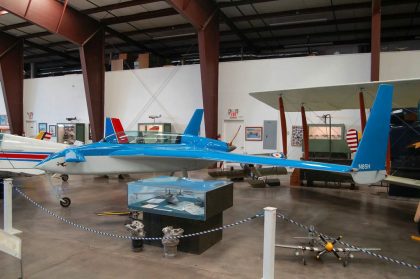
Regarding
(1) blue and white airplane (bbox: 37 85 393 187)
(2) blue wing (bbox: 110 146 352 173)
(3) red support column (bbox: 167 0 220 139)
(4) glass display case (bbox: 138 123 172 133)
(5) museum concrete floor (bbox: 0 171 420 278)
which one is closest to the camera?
(5) museum concrete floor (bbox: 0 171 420 278)

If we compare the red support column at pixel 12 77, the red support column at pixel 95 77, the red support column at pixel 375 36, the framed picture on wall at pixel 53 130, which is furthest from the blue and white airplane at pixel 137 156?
the red support column at pixel 12 77

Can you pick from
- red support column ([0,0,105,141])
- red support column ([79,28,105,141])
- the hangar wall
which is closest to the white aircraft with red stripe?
red support column ([0,0,105,141])

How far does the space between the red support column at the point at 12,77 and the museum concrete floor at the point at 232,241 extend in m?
→ 12.0

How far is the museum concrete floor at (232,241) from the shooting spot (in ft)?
13.5

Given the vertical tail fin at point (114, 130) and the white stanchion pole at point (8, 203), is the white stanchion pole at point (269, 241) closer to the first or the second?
the white stanchion pole at point (8, 203)

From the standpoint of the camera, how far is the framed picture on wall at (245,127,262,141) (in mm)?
15086

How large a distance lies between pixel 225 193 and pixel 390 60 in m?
11.2

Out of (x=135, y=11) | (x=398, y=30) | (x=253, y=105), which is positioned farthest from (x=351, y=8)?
(x=135, y=11)

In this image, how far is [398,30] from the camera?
1661cm

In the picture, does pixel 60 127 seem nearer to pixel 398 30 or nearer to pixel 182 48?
pixel 182 48

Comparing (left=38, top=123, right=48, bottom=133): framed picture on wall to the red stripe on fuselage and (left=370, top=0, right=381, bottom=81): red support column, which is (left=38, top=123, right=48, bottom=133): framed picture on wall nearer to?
the red stripe on fuselage

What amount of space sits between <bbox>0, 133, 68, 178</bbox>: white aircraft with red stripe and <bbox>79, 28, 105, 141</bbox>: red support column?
25.8 ft

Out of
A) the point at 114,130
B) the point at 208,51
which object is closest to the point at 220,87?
the point at 208,51

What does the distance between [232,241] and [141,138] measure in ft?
10.8
